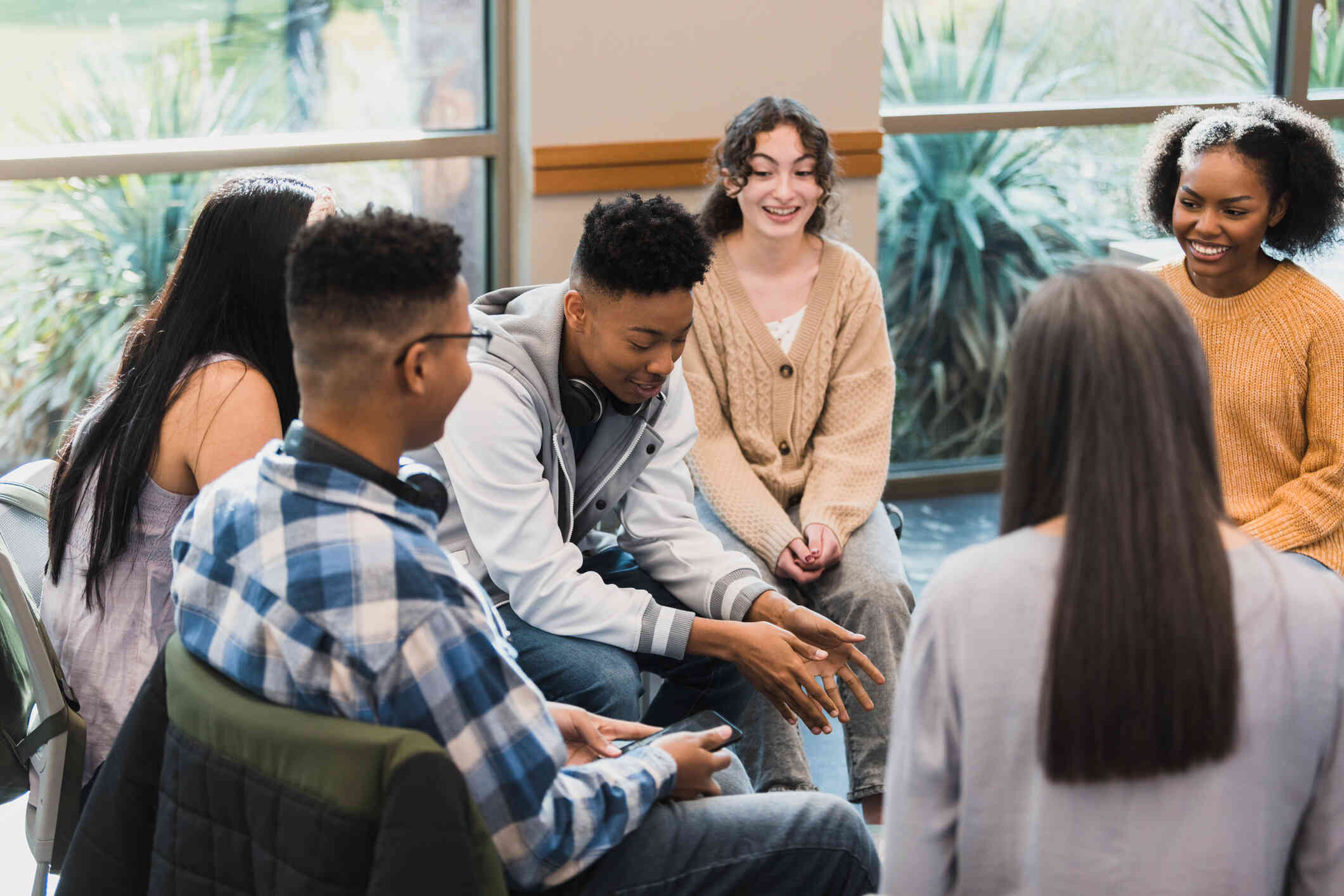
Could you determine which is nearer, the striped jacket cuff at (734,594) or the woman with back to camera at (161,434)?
the woman with back to camera at (161,434)

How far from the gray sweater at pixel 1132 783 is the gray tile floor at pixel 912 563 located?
1.47 meters

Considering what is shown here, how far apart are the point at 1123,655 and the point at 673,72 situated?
253 centimetres

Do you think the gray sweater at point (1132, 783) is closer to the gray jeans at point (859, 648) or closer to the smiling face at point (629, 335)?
the smiling face at point (629, 335)

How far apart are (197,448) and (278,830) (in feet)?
2.31

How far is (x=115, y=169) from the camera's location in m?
3.20

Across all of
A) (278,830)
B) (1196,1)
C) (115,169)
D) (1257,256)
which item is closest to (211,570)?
(278,830)

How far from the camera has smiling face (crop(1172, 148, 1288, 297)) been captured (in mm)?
2396

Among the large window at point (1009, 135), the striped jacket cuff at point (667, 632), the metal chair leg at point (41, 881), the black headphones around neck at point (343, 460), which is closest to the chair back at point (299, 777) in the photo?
the black headphones around neck at point (343, 460)

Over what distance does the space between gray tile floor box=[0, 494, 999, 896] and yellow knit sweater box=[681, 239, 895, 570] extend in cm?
37

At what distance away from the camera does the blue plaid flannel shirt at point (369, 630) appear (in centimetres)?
124

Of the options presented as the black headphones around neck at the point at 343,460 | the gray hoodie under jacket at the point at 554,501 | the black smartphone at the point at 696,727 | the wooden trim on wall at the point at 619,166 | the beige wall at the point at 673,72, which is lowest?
the black smartphone at the point at 696,727

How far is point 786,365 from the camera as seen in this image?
9.23ft

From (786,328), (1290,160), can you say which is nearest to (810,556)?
(786,328)

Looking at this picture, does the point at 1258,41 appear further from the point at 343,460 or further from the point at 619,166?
the point at 343,460
